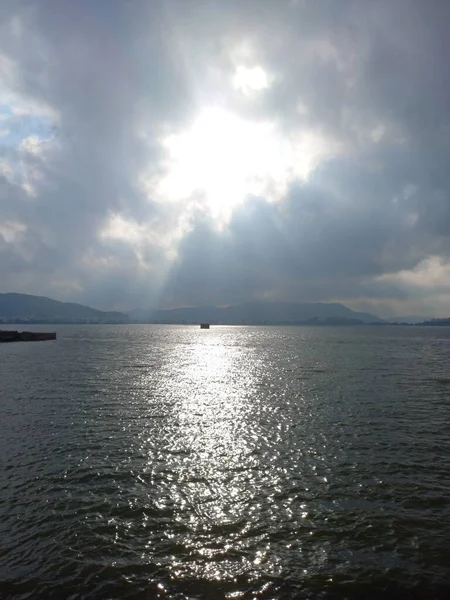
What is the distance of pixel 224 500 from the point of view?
17453 millimetres

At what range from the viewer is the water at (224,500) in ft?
40.5

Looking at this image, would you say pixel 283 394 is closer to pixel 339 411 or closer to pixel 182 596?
pixel 339 411

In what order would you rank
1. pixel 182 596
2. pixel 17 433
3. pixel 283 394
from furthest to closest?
1. pixel 283 394
2. pixel 17 433
3. pixel 182 596

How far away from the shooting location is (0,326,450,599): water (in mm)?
12336

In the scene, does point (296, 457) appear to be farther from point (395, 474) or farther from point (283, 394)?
point (283, 394)

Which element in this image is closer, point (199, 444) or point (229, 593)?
point (229, 593)

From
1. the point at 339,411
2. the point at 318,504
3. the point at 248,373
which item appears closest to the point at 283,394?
the point at 339,411

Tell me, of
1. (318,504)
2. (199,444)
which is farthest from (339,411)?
(318,504)

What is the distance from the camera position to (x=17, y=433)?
2798 centimetres

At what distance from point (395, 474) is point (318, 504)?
6467mm

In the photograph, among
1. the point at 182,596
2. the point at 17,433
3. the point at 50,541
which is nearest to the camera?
the point at 182,596

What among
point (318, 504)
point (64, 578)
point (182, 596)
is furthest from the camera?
point (318, 504)

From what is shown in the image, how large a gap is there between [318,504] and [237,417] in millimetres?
16944

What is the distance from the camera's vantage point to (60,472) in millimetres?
20859
